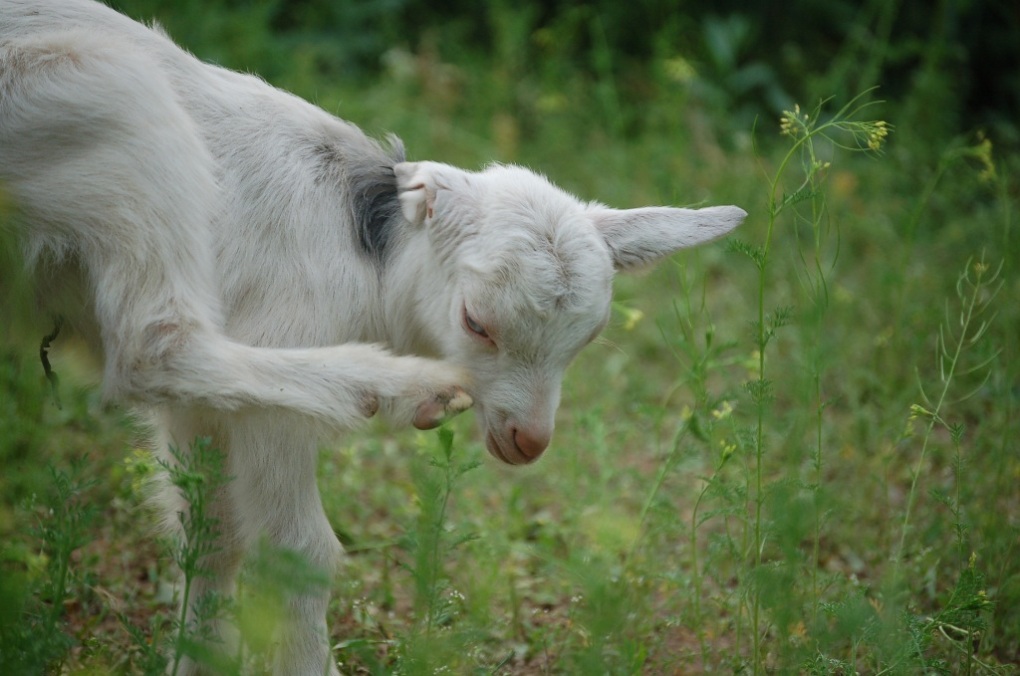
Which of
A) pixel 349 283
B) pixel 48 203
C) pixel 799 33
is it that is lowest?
pixel 349 283

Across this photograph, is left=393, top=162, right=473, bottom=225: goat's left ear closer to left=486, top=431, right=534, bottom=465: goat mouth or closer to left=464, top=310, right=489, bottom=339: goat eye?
left=464, top=310, right=489, bottom=339: goat eye

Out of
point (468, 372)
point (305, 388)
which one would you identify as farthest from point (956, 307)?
point (305, 388)

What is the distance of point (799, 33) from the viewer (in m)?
10.8

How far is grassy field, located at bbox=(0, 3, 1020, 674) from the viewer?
3463 millimetres

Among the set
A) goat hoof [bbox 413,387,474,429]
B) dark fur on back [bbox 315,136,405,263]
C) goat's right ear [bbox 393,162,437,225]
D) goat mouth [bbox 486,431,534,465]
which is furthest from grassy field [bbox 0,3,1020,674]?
goat's right ear [bbox 393,162,437,225]

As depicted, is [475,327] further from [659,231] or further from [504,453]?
[659,231]

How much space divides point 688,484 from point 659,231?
2.27m

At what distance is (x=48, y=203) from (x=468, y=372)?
157 centimetres

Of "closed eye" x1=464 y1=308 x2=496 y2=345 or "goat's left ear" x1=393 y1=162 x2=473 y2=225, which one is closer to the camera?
"closed eye" x1=464 y1=308 x2=496 y2=345

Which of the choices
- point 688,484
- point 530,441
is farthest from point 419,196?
point 688,484

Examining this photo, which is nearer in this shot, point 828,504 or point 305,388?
point 305,388

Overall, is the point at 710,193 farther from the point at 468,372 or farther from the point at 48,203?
the point at 48,203

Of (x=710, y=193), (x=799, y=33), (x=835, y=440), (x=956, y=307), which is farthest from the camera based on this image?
(x=799, y=33)

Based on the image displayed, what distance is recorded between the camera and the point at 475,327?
3850 mm
